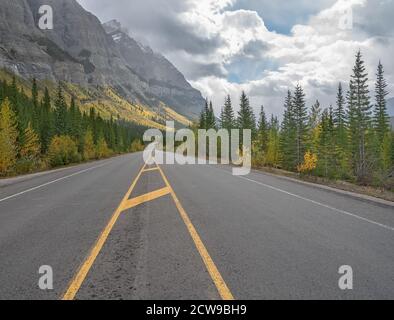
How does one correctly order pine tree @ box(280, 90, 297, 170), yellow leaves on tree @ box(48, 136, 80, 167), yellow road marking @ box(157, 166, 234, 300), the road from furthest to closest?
pine tree @ box(280, 90, 297, 170)
yellow leaves on tree @ box(48, 136, 80, 167)
the road
yellow road marking @ box(157, 166, 234, 300)

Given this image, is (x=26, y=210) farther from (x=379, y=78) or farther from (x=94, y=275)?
(x=379, y=78)

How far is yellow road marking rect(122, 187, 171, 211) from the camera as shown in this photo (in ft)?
31.4

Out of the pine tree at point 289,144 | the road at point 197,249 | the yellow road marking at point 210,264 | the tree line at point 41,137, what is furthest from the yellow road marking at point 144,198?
the pine tree at point 289,144

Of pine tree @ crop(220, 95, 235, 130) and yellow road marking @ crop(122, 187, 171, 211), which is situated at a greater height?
pine tree @ crop(220, 95, 235, 130)

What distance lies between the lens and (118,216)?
8086mm

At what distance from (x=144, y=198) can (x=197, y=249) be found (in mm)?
5821

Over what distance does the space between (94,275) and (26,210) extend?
6.08 m

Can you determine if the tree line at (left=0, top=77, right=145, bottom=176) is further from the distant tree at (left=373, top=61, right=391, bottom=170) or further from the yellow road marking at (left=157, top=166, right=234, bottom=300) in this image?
the distant tree at (left=373, top=61, right=391, bottom=170)

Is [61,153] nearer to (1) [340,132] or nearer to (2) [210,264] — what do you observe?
(2) [210,264]

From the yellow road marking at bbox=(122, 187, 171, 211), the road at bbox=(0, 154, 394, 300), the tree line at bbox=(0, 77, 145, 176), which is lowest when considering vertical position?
the yellow road marking at bbox=(122, 187, 171, 211)

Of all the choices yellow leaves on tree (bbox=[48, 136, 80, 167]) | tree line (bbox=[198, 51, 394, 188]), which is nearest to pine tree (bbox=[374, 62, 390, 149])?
tree line (bbox=[198, 51, 394, 188])

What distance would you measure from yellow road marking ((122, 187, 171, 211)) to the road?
7cm

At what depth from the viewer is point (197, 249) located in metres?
5.34
